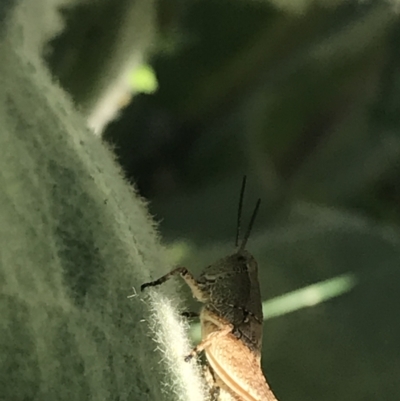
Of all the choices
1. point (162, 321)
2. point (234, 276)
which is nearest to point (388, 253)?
point (234, 276)

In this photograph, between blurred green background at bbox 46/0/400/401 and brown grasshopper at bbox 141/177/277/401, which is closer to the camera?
brown grasshopper at bbox 141/177/277/401

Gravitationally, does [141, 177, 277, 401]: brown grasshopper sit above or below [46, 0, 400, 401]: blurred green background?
below

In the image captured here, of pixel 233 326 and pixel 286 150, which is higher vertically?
pixel 286 150

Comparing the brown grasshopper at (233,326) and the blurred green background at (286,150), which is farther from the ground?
the blurred green background at (286,150)

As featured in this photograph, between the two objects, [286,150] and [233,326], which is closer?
[233,326]

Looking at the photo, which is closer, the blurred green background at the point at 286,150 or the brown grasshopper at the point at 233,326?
the brown grasshopper at the point at 233,326

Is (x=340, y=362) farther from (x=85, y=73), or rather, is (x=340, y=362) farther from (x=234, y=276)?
(x=85, y=73)
